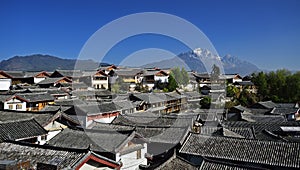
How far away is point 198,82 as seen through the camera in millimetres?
67938

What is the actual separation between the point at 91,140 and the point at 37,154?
22.3ft

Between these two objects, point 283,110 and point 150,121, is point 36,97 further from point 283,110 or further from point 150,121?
point 283,110

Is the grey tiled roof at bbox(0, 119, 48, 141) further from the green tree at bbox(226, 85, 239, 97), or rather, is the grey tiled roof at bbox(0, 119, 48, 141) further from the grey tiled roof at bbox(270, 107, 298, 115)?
the green tree at bbox(226, 85, 239, 97)

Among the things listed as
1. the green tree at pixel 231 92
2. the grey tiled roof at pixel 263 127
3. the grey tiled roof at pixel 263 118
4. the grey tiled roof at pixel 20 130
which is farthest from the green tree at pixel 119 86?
the grey tiled roof at pixel 20 130

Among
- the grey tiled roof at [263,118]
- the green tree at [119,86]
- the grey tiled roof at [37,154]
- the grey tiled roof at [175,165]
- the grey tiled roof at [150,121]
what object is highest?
the green tree at [119,86]

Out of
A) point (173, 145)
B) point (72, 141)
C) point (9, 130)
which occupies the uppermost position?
point (9, 130)

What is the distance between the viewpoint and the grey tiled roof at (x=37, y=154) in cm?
907

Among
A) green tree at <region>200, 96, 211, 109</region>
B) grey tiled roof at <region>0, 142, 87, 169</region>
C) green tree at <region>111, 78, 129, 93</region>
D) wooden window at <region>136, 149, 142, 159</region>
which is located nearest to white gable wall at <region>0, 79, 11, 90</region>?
green tree at <region>111, 78, 129, 93</region>

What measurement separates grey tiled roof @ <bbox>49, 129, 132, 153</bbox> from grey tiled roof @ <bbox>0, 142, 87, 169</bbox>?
5.20m

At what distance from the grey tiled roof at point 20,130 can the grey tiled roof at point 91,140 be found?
85.7 inches

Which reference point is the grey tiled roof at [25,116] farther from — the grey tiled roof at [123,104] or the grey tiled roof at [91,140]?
Answer: the grey tiled roof at [123,104]

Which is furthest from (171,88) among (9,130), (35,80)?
(9,130)

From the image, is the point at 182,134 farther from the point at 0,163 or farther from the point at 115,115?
the point at 0,163

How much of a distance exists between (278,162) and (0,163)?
49.4ft
